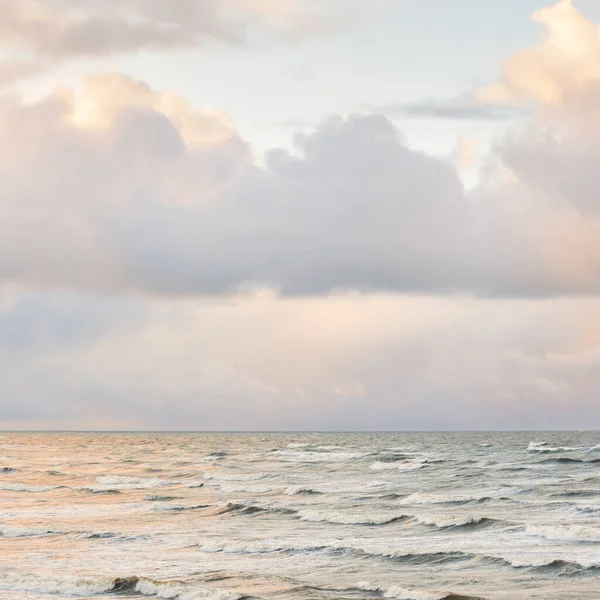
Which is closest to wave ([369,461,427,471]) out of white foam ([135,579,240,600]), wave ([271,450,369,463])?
wave ([271,450,369,463])

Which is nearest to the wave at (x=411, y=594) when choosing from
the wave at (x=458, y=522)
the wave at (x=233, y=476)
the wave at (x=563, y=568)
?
the wave at (x=563, y=568)

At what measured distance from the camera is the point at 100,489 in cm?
6750

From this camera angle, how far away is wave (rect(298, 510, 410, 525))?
44.6 meters

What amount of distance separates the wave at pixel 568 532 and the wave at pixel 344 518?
7.72 metres

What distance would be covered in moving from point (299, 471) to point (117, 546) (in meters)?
48.6

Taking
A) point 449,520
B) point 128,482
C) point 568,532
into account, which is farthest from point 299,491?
point 568,532

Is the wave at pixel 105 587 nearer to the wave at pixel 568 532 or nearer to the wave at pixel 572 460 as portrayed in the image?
the wave at pixel 568 532

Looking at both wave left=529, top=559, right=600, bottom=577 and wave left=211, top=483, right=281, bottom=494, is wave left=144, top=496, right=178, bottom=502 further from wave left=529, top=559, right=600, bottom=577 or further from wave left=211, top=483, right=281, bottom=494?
wave left=529, top=559, right=600, bottom=577

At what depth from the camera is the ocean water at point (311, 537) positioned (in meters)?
29.1

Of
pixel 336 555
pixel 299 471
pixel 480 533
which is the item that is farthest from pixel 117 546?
pixel 299 471

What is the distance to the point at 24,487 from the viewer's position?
6975cm

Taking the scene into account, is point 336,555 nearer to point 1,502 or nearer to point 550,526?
point 550,526

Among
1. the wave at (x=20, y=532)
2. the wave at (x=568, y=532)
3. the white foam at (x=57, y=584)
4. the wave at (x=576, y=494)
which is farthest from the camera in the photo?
the wave at (x=576, y=494)

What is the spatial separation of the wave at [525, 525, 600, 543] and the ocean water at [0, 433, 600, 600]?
3.5 inches
